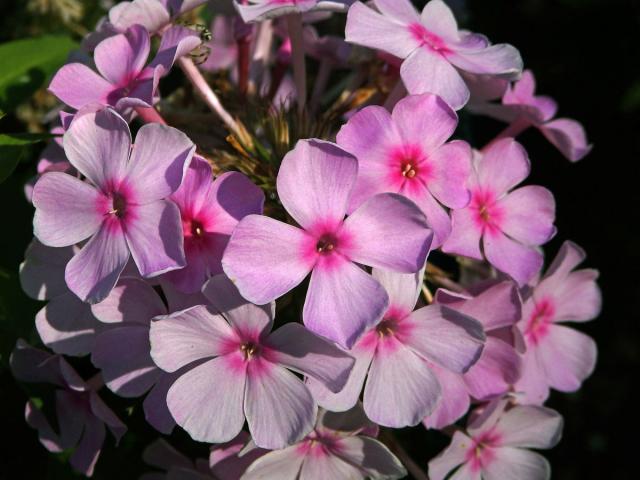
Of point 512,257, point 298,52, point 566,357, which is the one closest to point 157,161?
point 298,52

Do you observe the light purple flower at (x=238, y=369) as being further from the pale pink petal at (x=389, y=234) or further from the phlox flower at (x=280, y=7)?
the phlox flower at (x=280, y=7)

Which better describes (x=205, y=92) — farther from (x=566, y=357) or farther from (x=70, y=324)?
(x=566, y=357)

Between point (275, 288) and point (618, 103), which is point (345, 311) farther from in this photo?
point (618, 103)

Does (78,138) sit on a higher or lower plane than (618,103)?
higher

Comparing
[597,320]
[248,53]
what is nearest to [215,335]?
[248,53]

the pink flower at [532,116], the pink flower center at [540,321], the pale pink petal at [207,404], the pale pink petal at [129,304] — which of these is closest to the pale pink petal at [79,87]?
the pale pink petal at [129,304]

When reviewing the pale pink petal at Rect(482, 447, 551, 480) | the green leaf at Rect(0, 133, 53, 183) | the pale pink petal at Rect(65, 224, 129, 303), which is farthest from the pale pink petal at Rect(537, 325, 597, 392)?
the green leaf at Rect(0, 133, 53, 183)
